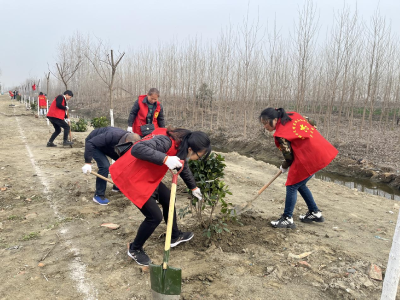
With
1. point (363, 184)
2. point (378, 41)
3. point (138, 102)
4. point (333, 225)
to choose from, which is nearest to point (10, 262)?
point (138, 102)

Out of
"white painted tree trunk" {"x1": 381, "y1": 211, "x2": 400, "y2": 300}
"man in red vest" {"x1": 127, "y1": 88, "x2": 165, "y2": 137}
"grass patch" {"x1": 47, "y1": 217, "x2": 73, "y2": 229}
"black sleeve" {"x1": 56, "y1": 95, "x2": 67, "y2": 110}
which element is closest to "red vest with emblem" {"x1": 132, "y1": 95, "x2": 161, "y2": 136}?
"man in red vest" {"x1": 127, "y1": 88, "x2": 165, "y2": 137}

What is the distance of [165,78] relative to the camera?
20359 mm

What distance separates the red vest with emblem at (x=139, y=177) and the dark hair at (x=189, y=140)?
0.20 feet

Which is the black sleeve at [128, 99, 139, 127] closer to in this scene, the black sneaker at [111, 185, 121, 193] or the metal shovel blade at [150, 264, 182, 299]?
the black sneaker at [111, 185, 121, 193]

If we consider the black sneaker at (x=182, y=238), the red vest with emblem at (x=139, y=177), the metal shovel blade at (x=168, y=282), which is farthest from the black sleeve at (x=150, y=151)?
the black sneaker at (x=182, y=238)

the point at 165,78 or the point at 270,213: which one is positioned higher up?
the point at 165,78

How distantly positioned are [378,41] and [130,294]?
39.2ft

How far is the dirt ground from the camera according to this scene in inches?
91.7

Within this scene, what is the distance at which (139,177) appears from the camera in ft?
7.58

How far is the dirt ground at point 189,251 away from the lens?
2328mm

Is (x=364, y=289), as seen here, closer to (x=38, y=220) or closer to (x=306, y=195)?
(x=306, y=195)

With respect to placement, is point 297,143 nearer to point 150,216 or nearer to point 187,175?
point 187,175

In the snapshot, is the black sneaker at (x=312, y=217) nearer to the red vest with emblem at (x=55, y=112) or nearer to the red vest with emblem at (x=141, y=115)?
the red vest with emblem at (x=141, y=115)

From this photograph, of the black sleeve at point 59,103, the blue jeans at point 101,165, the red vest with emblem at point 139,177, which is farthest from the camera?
the black sleeve at point 59,103
